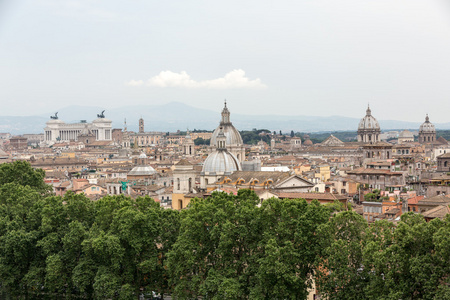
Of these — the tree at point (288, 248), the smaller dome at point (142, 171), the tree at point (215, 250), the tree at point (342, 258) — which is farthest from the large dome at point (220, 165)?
the tree at point (342, 258)

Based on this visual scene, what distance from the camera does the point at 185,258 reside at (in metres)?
32.2

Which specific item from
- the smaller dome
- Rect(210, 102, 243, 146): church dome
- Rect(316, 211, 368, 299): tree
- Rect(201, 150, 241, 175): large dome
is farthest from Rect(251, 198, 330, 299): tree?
the smaller dome

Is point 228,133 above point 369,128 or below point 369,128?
above

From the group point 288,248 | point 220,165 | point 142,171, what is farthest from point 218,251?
point 142,171

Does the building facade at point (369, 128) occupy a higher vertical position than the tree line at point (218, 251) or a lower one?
higher

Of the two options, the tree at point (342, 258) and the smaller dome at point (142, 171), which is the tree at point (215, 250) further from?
the smaller dome at point (142, 171)

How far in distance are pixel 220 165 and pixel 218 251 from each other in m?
28.2

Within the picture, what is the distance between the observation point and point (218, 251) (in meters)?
31.6

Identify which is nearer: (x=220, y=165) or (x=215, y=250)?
(x=215, y=250)

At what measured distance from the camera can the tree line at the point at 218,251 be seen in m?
26.6

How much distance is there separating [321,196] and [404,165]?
37.5 m

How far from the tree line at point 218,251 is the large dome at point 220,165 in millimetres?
20109

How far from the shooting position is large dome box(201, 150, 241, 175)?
59312 millimetres

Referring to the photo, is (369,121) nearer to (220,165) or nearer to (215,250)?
(220,165)
